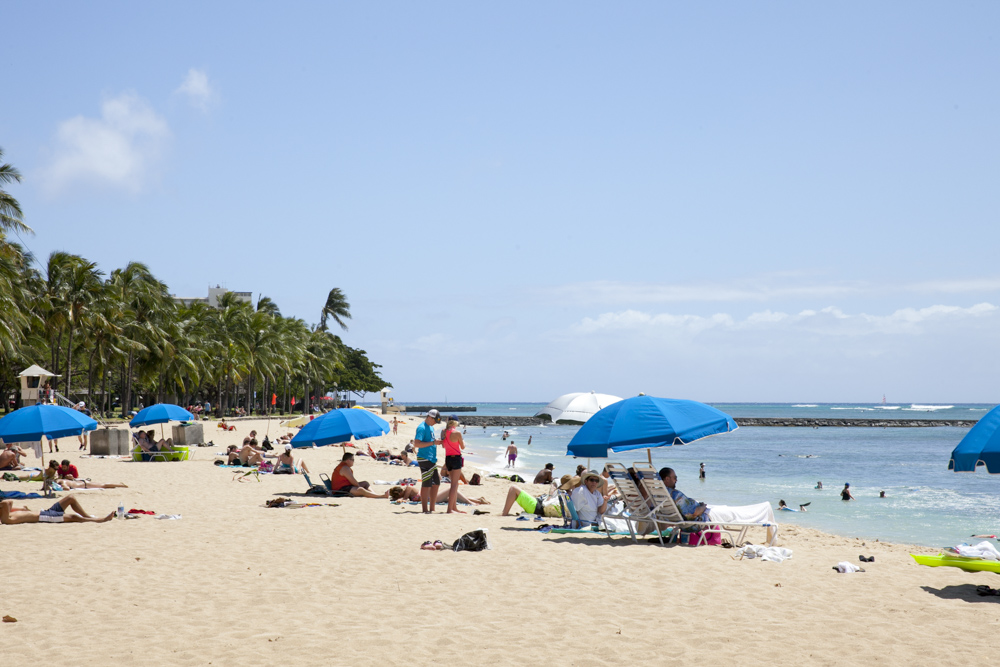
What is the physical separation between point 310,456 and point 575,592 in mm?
23471

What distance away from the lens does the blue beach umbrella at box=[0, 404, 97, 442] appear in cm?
1153

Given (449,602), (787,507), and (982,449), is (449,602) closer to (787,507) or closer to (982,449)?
(982,449)

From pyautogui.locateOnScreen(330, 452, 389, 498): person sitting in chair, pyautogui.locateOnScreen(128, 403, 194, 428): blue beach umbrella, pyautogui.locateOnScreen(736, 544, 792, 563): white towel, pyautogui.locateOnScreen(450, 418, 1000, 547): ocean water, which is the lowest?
pyautogui.locateOnScreen(450, 418, 1000, 547): ocean water

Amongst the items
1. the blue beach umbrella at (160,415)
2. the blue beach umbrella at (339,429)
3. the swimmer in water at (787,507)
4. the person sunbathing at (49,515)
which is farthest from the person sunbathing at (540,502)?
the blue beach umbrella at (160,415)

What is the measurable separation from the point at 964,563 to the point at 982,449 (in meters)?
1.46

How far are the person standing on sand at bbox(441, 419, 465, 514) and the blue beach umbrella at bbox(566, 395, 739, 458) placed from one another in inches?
92.0

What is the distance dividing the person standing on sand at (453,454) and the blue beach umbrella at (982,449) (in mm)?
6549

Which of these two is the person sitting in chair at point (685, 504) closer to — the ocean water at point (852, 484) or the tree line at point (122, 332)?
the ocean water at point (852, 484)

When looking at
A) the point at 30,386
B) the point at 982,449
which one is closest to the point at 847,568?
the point at 982,449

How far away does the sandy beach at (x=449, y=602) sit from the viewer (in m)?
4.86

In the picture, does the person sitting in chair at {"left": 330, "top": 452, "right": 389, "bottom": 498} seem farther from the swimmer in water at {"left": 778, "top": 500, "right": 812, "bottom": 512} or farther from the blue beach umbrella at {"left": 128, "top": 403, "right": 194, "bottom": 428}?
the swimmer in water at {"left": 778, "top": 500, "right": 812, "bottom": 512}

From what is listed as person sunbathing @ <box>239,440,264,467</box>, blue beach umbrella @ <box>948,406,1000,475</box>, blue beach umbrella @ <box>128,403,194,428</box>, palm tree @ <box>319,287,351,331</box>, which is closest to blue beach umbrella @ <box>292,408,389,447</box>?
person sunbathing @ <box>239,440,264,467</box>

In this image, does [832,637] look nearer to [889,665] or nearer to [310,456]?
[889,665]

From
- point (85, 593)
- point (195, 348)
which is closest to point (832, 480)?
point (85, 593)
